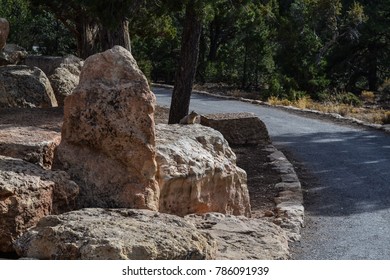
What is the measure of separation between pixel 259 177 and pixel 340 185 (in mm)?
1148

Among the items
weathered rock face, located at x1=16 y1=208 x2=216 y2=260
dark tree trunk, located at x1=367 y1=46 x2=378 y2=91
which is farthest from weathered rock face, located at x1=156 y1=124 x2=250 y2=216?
dark tree trunk, located at x1=367 y1=46 x2=378 y2=91

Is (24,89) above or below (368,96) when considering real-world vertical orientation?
above

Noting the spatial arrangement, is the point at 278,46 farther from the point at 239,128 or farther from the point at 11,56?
the point at 239,128

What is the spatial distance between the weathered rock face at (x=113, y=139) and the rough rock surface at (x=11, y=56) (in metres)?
10.8

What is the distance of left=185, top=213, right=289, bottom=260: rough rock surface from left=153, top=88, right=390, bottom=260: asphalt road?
1.05 ft

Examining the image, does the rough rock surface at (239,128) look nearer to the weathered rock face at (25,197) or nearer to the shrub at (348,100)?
the weathered rock face at (25,197)

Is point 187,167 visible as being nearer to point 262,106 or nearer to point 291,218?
point 291,218

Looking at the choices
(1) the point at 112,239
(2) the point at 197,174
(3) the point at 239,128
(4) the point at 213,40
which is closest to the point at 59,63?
(3) the point at 239,128

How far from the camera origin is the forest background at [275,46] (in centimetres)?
2781

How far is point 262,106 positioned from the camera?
875 inches

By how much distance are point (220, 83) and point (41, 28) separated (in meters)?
7.42

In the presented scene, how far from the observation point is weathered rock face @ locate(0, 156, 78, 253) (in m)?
5.45

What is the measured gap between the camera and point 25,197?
5508 mm

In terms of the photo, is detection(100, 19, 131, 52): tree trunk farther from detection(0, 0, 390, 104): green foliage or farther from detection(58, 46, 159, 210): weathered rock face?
detection(0, 0, 390, 104): green foliage
